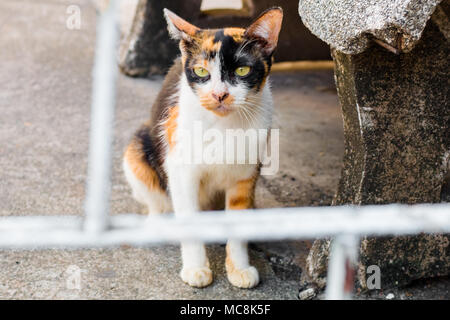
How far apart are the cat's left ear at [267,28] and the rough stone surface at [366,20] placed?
16 cm

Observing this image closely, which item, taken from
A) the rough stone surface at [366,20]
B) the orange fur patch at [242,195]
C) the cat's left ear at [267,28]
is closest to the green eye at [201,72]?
the cat's left ear at [267,28]

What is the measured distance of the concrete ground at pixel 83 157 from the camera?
238 cm

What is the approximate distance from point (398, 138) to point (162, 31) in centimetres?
297

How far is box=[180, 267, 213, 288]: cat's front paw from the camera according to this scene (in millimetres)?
2373

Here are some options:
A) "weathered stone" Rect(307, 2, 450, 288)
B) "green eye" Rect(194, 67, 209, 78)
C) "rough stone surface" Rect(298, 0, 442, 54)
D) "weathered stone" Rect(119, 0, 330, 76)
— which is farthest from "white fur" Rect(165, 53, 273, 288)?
"weathered stone" Rect(119, 0, 330, 76)

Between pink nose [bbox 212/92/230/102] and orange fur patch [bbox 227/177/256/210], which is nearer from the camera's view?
pink nose [bbox 212/92/230/102]

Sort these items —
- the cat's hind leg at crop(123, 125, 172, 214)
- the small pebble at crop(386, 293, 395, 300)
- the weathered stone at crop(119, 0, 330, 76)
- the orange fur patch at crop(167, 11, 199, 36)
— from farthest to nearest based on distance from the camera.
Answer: the weathered stone at crop(119, 0, 330, 76) → the cat's hind leg at crop(123, 125, 172, 214) → the small pebble at crop(386, 293, 395, 300) → the orange fur patch at crop(167, 11, 199, 36)

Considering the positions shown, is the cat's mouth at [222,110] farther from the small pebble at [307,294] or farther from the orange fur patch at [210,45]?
the small pebble at [307,294]

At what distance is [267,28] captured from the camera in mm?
2154

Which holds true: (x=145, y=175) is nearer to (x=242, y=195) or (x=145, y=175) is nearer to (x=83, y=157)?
(x=242, y=195)

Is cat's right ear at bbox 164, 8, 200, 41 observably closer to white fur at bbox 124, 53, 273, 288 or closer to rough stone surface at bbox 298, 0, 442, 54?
white fur at bbox 124, 53, 273, 288

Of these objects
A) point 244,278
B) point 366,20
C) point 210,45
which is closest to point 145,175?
point 244,278

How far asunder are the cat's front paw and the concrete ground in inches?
1.3

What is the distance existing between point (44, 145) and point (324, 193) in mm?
1803
